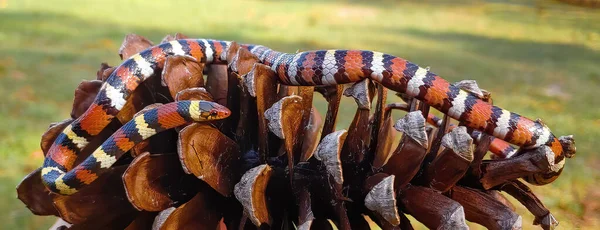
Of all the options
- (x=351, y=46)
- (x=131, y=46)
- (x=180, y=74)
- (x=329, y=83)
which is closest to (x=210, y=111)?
(x=180, y=74)

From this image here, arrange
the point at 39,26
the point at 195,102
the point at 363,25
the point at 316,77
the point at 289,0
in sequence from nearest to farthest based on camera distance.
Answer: the point at 195,102
the point at 316,77
the point at 39,26
the point at 363,25
the point at 289,0

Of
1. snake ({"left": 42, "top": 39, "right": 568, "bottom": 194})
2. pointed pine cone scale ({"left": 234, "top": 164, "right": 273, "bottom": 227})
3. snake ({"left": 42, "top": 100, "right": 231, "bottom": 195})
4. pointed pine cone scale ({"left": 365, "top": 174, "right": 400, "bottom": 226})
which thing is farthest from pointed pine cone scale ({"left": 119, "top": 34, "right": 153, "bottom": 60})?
pointed pine cone scale ({"left": 365, "top": 174, "right": 400, "bottom": 226})

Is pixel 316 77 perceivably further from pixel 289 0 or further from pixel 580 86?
pixel 289 0

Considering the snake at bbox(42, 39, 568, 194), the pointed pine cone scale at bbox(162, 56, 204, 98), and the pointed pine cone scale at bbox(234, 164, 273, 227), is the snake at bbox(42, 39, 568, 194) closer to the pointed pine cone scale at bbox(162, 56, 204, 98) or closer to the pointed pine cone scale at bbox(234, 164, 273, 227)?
the pointed pine cone scale at bbox(162, 56, 204, 98)

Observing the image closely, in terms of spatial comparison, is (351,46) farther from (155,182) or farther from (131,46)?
(155,182)

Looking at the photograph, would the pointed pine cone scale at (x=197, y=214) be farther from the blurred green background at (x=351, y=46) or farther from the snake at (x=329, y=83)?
the blurred green background at (x=351, y=46)

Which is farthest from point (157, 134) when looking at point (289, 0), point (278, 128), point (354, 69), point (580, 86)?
point (289, 0)

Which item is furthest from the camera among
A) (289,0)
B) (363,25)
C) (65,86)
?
(289,0)
